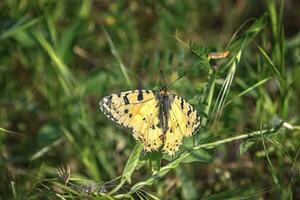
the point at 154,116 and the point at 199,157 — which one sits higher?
the point at 154,116

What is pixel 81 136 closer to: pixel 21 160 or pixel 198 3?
pixel 21 160

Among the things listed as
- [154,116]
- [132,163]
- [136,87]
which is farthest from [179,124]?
[136,87]

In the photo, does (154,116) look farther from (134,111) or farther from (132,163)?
(132,163)

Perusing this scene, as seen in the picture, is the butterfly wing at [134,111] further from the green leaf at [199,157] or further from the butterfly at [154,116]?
the green leaf at [199,157]

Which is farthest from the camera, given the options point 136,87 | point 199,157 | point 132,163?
point 136,87

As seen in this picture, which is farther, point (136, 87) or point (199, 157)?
point (136, 87)

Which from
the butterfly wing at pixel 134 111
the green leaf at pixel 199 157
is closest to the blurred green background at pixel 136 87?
the green leaf at pixel 199 157

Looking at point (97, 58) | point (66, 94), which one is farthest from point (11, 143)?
point (97, 58)
